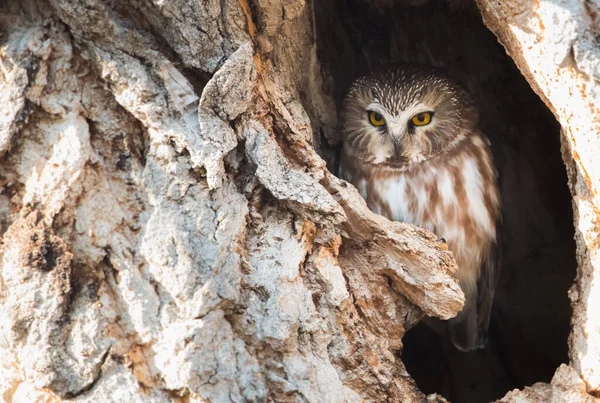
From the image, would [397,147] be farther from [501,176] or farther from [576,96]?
[576,96]

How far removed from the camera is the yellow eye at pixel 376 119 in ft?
11.7

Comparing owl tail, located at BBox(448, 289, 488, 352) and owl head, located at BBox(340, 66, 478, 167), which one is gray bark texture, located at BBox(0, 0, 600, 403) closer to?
owl head, located at BBox(340, 66, 478, 167)

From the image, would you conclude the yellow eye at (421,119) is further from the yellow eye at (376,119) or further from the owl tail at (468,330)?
the owl tail at (468,330)

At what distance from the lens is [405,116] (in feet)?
11.5

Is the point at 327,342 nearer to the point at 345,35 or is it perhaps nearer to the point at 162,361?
the point at 162,361

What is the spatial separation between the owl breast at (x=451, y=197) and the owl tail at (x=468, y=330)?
0.88 feet

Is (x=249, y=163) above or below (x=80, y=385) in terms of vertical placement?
above

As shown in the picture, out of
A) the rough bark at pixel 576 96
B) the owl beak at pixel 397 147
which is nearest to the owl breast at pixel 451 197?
the owl beak at pixel 397 147

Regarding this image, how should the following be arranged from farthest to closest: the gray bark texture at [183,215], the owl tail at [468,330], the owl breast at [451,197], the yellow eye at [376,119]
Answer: the owl tail at [468,330] → the yellow eye at [376,119] → the owl breast at [451,197] → the gray bark texture at [183,215]

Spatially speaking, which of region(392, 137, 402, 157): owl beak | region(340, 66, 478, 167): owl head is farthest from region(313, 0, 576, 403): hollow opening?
region(392, 137, 402, 157): owl beak

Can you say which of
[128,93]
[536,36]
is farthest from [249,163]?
[536,36]

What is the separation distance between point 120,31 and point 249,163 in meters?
0.62

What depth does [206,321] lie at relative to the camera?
217 centimetres

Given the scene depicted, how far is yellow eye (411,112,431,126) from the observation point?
3521 mm
